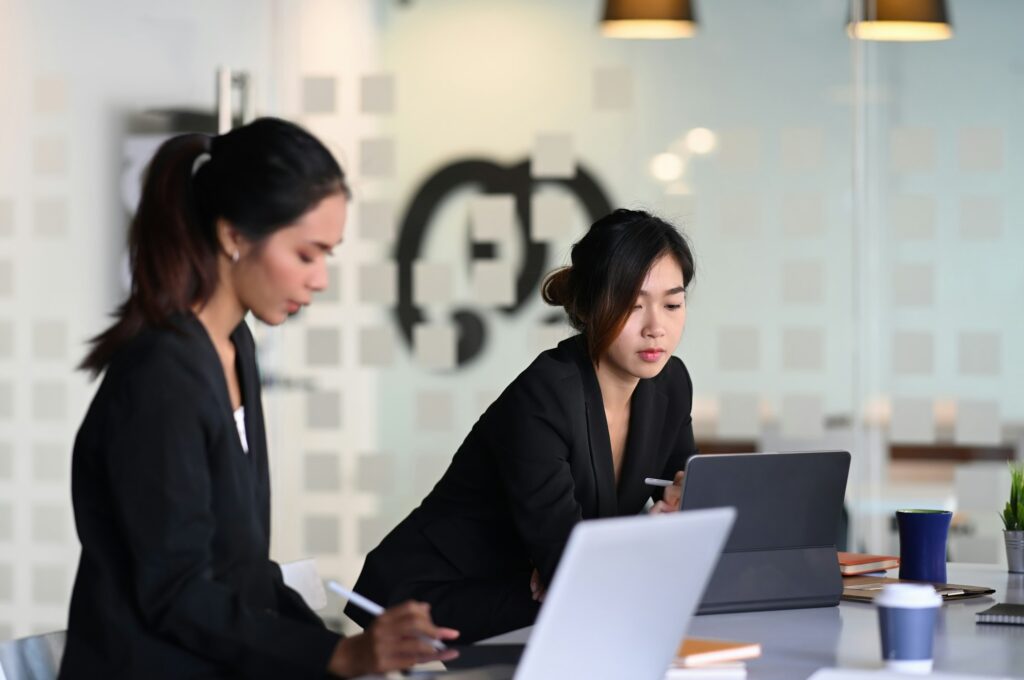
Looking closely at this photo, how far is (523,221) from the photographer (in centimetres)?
461

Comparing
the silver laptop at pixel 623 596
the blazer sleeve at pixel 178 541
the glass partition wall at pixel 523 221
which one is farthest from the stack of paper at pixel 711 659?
the glass partition wall at pixel 523 221

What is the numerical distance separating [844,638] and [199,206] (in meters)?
1.05

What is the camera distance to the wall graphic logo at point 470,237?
15.0 feet

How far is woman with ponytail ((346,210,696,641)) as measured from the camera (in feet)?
8.21

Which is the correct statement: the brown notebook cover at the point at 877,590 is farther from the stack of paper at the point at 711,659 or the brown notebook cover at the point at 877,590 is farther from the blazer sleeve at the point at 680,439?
the stack of paper at the point at 711,659

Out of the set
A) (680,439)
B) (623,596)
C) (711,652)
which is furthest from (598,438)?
(623,596)

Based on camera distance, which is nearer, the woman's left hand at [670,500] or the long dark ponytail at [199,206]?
the long dark ponytail at [199,206]

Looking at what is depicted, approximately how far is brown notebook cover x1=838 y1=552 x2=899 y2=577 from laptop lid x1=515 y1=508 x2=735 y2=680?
104cm

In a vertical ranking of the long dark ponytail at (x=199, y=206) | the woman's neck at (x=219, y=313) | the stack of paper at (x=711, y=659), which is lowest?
the stack of paper at (x=711, y=659)

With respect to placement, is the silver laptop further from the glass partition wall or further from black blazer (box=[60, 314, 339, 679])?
the glass partition wall

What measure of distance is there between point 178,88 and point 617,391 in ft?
8.61

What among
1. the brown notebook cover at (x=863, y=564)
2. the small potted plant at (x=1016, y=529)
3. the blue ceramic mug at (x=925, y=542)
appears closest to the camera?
the blue ceramic mug at (x=925, y=542)

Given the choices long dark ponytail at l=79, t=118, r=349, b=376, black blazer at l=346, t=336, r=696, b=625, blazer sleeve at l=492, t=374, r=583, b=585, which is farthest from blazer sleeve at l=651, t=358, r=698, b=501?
long dark ponytail at l=79, t=118, r=349, b=376

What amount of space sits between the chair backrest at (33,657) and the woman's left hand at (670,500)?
97 centimetres
